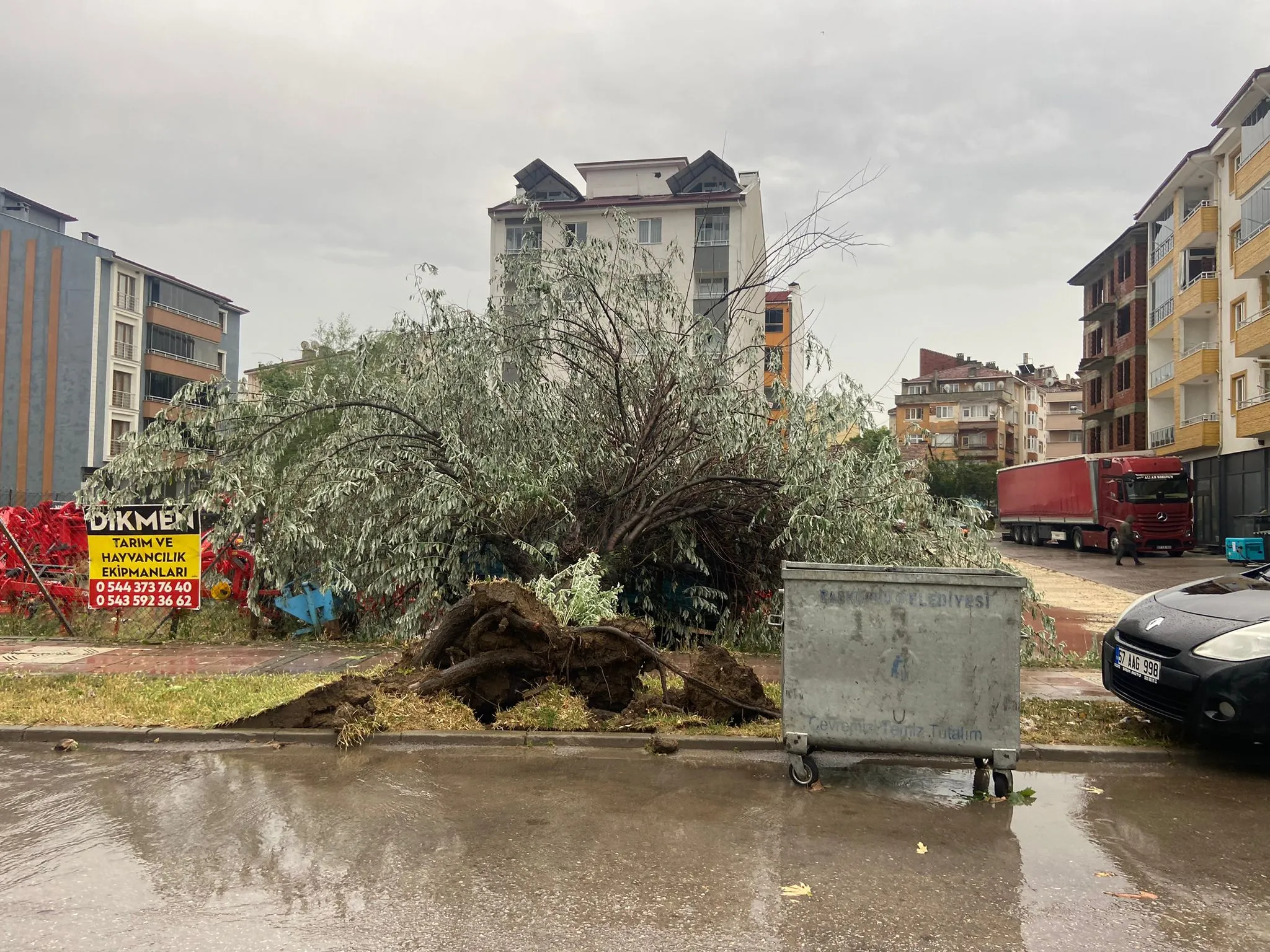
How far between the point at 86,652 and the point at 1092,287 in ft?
192

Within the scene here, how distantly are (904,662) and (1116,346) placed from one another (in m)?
51.5

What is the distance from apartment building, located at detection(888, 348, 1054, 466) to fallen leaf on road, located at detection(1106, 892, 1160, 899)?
292 ft

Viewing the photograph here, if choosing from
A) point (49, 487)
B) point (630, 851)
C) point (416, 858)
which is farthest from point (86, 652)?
point (49, 487)

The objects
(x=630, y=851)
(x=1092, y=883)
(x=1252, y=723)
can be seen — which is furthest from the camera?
(x=1252, y=723)

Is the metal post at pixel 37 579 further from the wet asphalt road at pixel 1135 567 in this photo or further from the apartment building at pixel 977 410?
the apartment building at pixel 977 410

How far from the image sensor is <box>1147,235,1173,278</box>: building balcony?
1606 inches

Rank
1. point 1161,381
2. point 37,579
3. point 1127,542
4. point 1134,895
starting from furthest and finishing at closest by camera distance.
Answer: point 1161,381 → point 1127,542 → point 37,579 → point 1134,895

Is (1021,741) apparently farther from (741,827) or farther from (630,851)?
(630,851)

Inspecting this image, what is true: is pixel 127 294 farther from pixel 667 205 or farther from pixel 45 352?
pixel 667 205

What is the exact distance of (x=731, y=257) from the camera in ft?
158

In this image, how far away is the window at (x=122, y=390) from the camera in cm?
5078

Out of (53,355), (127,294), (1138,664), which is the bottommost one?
(1138,664)

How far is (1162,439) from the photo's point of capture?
42062 mm

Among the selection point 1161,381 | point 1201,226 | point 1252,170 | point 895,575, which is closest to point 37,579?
point 895,575
